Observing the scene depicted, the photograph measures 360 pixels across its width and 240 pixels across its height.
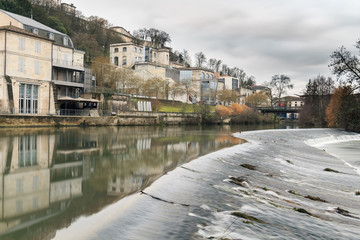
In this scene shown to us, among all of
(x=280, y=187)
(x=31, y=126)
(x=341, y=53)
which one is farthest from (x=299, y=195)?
(x=341, y=53)

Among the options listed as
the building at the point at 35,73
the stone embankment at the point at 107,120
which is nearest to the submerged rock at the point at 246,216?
the stone embankment at the point at 107,120

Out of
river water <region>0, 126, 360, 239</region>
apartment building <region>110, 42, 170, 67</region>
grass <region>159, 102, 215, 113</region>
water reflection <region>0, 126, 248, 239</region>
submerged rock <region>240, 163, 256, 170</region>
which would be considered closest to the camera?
river water <region>0, 126, 360, 239</region>

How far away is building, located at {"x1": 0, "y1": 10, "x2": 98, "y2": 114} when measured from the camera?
3766cm

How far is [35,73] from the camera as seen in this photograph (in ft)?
134

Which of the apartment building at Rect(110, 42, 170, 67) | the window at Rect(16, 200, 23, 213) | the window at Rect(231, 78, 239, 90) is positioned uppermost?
the apartment building at Rect(110, 42, 170, 67)

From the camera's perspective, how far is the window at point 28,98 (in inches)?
1542

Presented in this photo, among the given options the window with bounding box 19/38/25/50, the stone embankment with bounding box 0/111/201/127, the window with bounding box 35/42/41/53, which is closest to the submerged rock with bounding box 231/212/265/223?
the stone embankment with bounding box 0/111/201/127

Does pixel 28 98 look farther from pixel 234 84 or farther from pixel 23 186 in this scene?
pixel 234 84

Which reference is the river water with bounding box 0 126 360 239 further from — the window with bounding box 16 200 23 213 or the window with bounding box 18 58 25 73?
the window with bounding box 18 58 25 73

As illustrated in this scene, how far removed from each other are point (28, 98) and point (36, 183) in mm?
33939

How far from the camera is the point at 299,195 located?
10047mm

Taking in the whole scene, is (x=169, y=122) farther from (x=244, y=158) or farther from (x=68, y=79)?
(x=244, y=158)

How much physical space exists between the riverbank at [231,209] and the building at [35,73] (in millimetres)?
32903

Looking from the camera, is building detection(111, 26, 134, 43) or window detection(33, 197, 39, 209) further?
building detection(111, 26, 134, 43)
